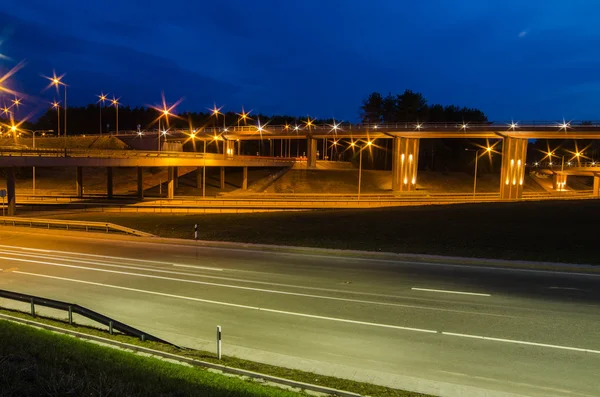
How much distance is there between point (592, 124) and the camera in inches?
2549

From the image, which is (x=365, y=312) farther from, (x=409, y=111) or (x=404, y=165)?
(x=409, y=111)

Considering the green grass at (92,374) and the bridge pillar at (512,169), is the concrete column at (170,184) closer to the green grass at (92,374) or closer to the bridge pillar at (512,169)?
the bridge pillar at (512,169)

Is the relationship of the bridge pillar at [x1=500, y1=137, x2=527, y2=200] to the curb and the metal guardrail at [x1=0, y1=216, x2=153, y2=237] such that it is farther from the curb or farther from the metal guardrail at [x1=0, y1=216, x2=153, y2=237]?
the curb

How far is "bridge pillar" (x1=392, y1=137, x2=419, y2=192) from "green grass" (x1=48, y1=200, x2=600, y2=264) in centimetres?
4433

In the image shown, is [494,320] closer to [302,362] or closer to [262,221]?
[302,362]

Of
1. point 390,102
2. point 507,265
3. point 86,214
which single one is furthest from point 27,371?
point 390,102

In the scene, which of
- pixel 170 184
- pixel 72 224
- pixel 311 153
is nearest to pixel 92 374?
pixel 72 224

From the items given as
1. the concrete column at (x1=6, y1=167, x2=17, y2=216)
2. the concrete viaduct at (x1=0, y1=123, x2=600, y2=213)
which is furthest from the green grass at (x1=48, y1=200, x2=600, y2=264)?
the concrete viaduct at (x1=0, y1=123, x2=600, y2=213)

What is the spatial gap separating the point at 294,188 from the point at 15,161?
48.6 metres

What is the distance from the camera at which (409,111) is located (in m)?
111

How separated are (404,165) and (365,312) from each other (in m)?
71.2

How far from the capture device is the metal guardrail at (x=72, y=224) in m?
29.9

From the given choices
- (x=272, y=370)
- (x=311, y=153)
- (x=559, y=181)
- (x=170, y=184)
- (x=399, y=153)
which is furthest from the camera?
(x=559, y=181)

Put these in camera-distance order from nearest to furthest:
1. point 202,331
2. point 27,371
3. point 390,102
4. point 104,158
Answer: point 27,371 < point 202,331 < point 104,158 < point 390,102
